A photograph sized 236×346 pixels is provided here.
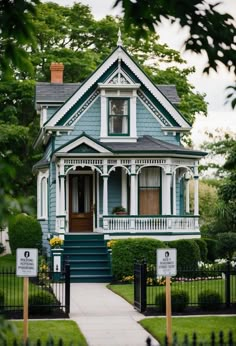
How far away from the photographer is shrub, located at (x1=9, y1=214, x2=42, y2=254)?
119 feet

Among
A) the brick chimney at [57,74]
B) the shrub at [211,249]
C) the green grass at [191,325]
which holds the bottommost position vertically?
the green grass at [191,325]

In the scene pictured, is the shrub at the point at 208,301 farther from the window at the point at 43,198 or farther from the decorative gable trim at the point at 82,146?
the window at the point at 43,198

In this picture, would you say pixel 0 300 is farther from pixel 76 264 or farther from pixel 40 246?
pixel 40 246

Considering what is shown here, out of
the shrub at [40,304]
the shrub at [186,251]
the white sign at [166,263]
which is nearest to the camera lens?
the white sign at [166,263]

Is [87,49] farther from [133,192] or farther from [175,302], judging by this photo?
[175,302]

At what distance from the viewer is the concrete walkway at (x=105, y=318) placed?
1684cm

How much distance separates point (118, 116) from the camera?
116 ft

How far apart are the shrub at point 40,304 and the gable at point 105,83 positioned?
1480 cm

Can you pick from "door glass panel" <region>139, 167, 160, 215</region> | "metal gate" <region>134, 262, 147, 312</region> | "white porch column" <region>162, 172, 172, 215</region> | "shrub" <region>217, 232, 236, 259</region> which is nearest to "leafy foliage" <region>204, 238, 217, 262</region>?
"shrub" <region>217, 232, 236, 259</region>

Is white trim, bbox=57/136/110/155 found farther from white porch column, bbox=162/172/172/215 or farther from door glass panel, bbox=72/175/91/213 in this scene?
door glass panel, bbox=72/175/91/213

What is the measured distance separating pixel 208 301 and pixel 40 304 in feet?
13.4

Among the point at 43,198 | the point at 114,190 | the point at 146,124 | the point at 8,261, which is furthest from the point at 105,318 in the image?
the point at 43,198

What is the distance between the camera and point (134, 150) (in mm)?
33281

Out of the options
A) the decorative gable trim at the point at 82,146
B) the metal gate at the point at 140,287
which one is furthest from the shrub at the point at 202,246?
the metal gate at the point at 140,287
